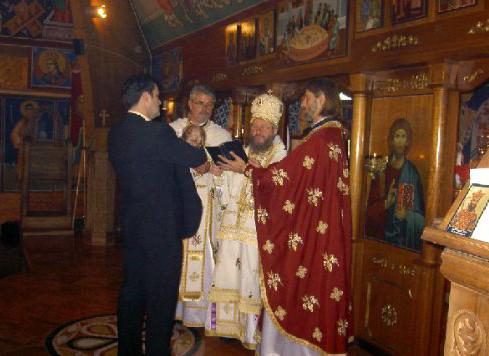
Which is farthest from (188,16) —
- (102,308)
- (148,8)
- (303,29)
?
(102,308)

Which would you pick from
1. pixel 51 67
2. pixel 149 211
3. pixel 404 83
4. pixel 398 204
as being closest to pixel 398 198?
pixel 398 204

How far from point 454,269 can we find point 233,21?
4.12 metres

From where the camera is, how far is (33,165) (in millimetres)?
7992

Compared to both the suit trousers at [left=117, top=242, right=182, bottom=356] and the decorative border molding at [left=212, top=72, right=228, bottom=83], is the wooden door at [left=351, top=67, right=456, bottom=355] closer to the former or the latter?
the suit trousers at [left=117, top=242, right=182, bottom=356]

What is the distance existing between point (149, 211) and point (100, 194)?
4.36 meters

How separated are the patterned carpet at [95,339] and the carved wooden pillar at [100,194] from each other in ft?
9.55

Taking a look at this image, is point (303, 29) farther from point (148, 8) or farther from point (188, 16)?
point (148, 8)

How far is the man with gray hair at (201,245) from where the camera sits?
3457 mm

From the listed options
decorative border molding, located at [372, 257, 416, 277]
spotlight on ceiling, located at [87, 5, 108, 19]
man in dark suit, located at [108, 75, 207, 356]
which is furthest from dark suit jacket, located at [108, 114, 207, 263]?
spotlight on ceiling, located at [87, 5, 108, 19]

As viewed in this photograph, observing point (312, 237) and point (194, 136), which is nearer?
point (312, 237)

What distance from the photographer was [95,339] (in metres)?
3.27

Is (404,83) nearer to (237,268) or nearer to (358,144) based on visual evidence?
(358,144)

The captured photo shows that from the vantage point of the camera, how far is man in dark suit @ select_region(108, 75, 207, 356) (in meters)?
2.37

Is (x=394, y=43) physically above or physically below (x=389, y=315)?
above
